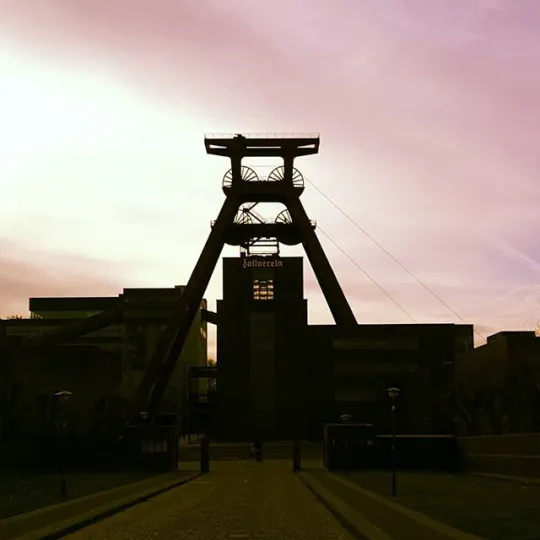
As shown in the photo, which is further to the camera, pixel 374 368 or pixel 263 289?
pixel 263 289

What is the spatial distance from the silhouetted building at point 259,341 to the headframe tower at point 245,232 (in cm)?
533

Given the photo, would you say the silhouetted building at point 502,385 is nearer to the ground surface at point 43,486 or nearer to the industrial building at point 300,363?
the industrial building at point 300,363

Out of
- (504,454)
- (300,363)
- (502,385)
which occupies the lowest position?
(504,454)

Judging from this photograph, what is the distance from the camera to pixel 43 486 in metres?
38.5

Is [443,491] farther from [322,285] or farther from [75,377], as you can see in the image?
[75,377]

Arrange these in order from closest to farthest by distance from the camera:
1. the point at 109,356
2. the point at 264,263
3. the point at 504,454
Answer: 1. the point at 504,454
2. the point at 109,356
3. the point at 264,263

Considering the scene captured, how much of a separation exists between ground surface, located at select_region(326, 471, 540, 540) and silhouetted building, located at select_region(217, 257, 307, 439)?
8307cm

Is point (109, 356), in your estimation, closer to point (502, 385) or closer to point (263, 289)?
point (263, 289)

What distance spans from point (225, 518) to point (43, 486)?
54.2ft

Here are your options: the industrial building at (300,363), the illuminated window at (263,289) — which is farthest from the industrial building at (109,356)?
the illuminated window at (263,289)

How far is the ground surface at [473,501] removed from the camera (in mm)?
20172

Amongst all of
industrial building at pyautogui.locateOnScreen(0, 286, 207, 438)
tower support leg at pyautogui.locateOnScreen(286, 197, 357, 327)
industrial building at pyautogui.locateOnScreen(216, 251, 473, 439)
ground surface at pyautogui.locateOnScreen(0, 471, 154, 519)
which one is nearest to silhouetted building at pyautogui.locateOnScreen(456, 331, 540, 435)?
industrial building at pyautogui.locateOnScreen(216, 251, 473, 439)

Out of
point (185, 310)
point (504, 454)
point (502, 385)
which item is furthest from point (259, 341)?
point (504, 454)

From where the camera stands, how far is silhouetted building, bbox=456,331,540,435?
172 ft
